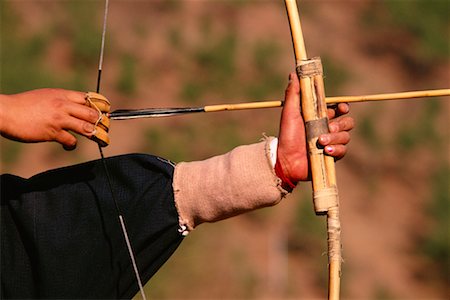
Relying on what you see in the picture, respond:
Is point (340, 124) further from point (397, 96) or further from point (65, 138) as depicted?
point (65, 138)

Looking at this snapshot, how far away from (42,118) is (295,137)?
0.53m

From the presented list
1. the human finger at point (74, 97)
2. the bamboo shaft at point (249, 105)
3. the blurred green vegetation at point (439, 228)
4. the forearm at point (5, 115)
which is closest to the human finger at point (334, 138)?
the bamboo shaft at point (249, 105)

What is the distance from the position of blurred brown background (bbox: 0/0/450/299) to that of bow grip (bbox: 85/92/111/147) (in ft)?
10.5

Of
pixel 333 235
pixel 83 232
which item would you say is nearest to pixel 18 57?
pixel 83 232

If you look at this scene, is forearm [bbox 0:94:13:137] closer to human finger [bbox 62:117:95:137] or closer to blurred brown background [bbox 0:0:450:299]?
human finger [bbox 62:117:95:137]

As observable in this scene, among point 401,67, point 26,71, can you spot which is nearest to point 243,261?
point 26,71

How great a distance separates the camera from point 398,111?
7391mm

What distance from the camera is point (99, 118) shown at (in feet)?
5.83

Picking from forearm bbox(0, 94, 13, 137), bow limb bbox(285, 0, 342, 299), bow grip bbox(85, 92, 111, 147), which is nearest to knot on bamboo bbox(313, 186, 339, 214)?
bow limb bbox(285, 0, 342, 299)

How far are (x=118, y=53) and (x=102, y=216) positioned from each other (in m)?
5.38

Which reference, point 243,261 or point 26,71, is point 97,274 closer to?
point 243,261

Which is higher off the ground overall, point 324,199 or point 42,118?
point 42,118

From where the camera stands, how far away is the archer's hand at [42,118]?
174 cm

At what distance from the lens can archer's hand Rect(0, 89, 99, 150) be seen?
1744 mm
